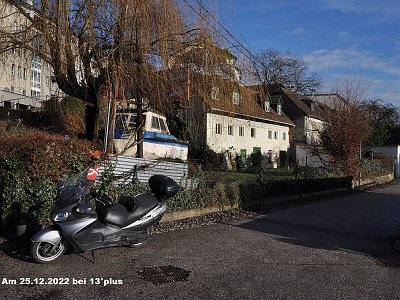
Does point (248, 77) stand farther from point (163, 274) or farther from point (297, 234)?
point (163, 274)

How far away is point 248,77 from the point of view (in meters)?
10.3

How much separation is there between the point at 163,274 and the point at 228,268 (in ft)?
3.30

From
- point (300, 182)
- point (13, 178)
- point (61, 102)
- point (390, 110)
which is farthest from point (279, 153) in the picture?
point (13, 178)

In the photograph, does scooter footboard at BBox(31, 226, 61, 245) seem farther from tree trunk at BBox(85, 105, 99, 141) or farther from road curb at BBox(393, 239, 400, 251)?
road curb at BBox(393, 239, 400, 251)

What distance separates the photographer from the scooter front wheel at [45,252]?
6.21 m

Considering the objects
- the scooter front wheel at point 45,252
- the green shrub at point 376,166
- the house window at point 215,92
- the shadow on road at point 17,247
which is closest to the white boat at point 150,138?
the house window at point 215,92

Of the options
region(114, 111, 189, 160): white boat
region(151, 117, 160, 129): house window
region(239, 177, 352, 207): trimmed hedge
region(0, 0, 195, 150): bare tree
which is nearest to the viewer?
region(0, 0, 195, 150): bare tree

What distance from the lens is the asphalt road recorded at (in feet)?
18.0

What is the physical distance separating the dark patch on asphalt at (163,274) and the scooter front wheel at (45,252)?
4.02 ft

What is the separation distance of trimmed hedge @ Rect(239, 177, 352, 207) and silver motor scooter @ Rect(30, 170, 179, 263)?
7144mm

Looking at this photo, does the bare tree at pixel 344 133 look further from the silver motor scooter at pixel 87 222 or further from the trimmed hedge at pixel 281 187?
the silver motor scooter at pixel 87 222

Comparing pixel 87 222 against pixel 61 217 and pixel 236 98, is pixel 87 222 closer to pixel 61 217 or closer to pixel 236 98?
pixel 61 217

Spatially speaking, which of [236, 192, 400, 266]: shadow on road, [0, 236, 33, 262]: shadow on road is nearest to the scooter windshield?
[0, 236, 33, 262]: shadow on road

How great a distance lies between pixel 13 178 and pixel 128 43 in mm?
3347
